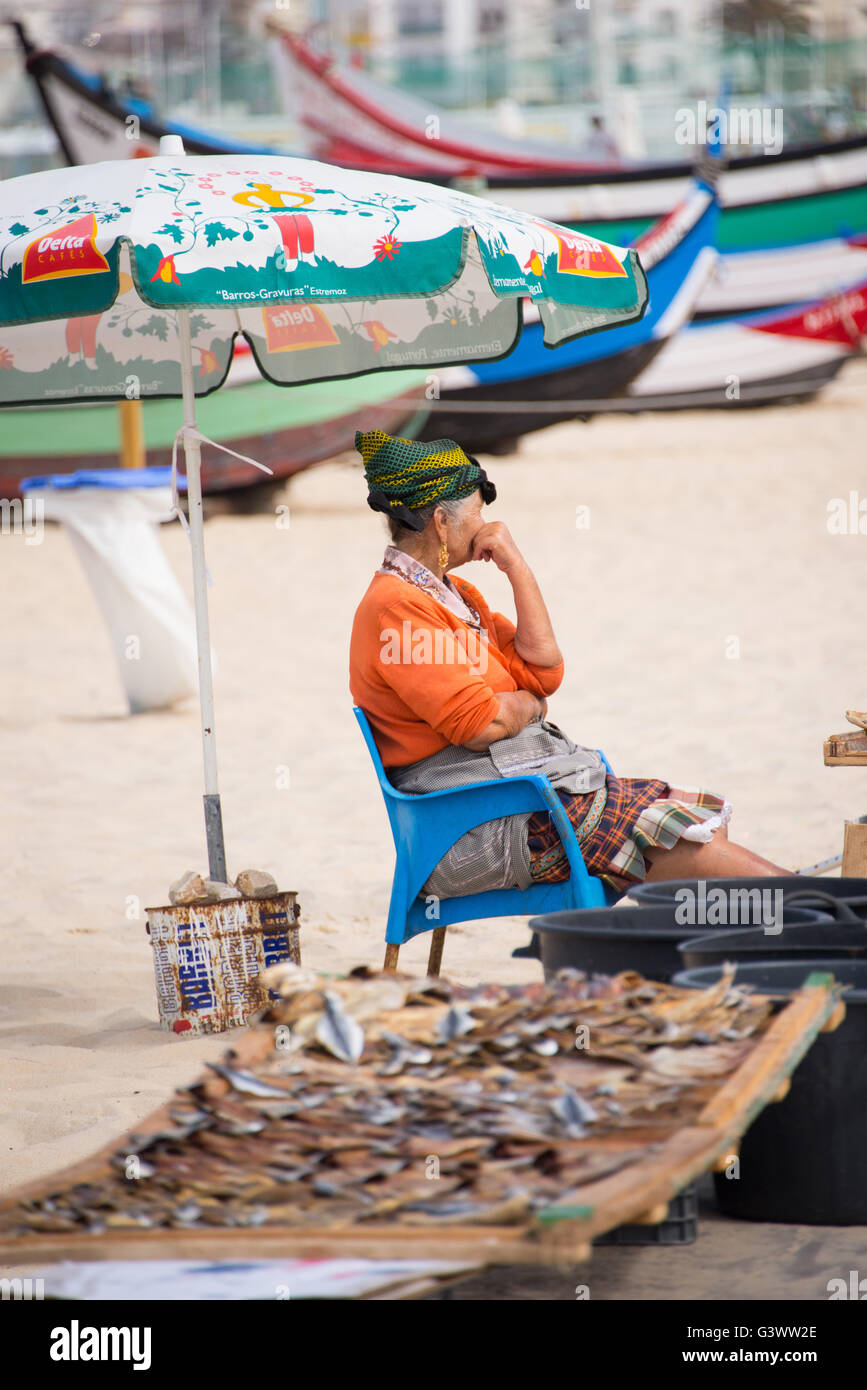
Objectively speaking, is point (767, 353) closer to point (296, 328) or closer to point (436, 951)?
point (296, 328)

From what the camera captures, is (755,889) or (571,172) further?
(571,172)

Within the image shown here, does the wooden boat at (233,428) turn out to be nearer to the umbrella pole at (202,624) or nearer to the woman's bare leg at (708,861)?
the umbrella pole at (202,624)

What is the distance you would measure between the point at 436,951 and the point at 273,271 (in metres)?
1.59

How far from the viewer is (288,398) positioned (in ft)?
47.2

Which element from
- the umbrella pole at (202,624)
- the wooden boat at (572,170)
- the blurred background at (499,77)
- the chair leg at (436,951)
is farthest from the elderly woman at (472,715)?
the blurred background at (499,77)

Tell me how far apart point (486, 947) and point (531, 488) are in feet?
35.3

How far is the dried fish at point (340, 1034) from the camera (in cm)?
216

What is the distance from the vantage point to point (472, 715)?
3268mm

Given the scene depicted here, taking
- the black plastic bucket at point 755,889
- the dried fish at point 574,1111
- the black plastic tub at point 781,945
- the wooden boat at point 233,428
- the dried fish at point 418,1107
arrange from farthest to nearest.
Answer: the wooden boat at point 233,428, the black plastic bucket at point 755,889, the black plastic tub at point 781,945, the dried fish at point 574,1111, the dried fish at point 418,1107

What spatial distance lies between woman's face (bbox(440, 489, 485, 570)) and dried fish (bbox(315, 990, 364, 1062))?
1.44 meters

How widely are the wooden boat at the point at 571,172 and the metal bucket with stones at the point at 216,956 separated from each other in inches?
430

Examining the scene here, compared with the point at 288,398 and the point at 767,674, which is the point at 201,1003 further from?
the point at 288,398

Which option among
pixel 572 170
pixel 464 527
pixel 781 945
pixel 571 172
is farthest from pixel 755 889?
pixel 572 170

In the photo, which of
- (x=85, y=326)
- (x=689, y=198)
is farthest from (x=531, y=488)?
(x=85, y=326)
